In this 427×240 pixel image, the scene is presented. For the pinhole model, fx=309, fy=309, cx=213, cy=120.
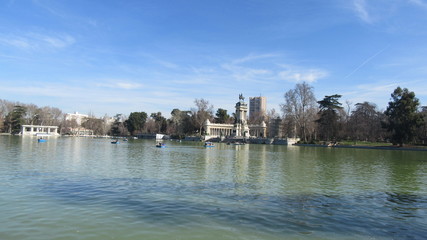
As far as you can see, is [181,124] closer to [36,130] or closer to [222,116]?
[222,116]

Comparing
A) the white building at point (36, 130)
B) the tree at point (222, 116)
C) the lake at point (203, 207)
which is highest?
the tree at point (222, 116)

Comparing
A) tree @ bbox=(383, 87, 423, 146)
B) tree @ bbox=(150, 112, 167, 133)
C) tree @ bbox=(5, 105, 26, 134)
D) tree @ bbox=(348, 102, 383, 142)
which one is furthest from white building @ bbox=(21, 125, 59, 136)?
tree @ bbox=(383, 87, 423, 146)

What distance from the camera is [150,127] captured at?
144m

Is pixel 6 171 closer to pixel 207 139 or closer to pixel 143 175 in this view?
pixel 143 175

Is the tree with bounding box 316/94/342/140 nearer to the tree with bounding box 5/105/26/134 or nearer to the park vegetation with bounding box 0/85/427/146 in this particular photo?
the park vegetation with bounding box 0/85/427/146

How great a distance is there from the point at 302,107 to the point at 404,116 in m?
23.7

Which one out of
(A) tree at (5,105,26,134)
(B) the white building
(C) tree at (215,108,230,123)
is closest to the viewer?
(B) the white building

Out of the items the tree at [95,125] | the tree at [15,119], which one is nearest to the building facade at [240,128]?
the tree at [95,125]

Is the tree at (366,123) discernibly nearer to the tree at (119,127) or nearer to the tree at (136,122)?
the tree at (136,122)

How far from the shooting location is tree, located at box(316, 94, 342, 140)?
254 feet

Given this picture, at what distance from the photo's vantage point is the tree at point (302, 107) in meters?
79.2

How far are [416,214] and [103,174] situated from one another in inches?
629

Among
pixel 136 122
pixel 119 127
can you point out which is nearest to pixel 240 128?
pixel 136 122

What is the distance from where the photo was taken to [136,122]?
142 m
